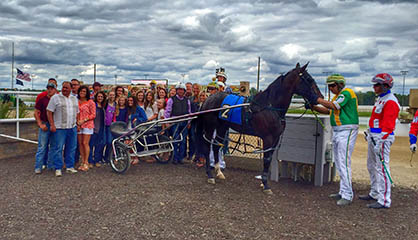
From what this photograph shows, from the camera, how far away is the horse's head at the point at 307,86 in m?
5.82

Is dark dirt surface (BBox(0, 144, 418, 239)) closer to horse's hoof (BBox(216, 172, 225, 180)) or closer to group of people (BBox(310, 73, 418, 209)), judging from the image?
horse's hoof (BBox(216, 172, 225, 180))

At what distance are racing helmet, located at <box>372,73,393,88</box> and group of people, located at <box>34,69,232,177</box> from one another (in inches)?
145

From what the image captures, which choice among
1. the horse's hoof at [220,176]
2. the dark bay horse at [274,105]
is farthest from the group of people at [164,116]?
the horse's hoof at [220,176]

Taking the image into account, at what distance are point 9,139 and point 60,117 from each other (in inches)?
119

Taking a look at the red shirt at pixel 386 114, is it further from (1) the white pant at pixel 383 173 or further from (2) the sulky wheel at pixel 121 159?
(2) the sulky wheel at pixel 121 159

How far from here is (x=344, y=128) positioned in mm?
5621

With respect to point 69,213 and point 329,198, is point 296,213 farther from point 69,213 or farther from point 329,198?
point 69,213

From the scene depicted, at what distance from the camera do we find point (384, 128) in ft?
17.8

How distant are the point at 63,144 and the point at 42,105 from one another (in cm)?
88

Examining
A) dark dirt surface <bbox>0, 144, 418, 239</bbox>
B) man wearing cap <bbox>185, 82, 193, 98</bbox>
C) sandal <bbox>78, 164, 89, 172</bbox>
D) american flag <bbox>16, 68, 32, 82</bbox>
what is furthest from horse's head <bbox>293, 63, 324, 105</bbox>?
american flag <bbox>16, 68, 32, 82</bbox>

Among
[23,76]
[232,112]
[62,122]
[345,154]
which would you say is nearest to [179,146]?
[232,112]

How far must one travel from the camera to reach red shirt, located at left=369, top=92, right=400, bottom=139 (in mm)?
5387

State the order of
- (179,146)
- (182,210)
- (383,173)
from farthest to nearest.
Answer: (179,146) → (383,173) → (182,210)

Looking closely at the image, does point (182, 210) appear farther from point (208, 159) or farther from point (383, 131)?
point (383, 131)
